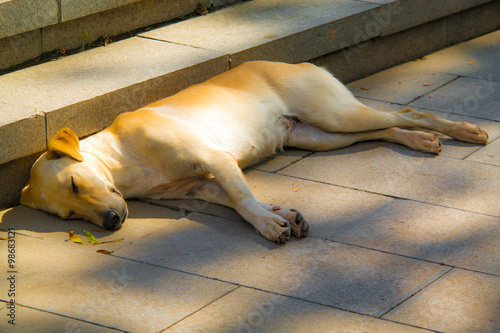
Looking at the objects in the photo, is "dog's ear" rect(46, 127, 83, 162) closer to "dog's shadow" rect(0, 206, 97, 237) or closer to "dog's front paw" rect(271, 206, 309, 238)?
"dog's shadow" rect(0, 206, 97, 237)

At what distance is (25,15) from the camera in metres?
5.42

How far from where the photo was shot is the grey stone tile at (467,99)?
597 cm

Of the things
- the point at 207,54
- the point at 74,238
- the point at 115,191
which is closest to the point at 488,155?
the point at 207,54

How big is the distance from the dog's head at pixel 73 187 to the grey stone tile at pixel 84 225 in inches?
2.4

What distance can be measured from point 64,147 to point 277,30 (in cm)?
275

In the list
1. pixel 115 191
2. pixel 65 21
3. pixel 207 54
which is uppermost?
pixel 65 21

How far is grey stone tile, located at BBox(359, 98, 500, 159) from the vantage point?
17.0 ft

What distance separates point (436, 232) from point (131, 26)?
3.53m

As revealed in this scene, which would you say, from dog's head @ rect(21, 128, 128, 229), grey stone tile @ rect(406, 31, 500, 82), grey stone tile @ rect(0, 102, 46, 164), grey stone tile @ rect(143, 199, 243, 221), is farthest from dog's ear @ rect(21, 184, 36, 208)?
grey stone tile @ rect(406, 31, 500, 82)

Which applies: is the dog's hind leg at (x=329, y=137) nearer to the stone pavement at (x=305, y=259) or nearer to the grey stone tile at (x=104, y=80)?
the stone pavement at (x=305, y=259)

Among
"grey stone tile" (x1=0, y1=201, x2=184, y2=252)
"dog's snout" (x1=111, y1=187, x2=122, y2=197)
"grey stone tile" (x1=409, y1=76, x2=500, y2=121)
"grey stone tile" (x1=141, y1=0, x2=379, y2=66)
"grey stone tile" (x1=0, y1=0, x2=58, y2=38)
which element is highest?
"grey stone tile" (x1=0, y1=0, x2=58, y2=38)

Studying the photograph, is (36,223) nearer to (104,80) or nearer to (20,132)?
(20,132)

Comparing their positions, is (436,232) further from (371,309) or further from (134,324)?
(134,324)

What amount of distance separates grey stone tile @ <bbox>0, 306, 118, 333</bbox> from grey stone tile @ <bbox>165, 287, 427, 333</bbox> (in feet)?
1.24
